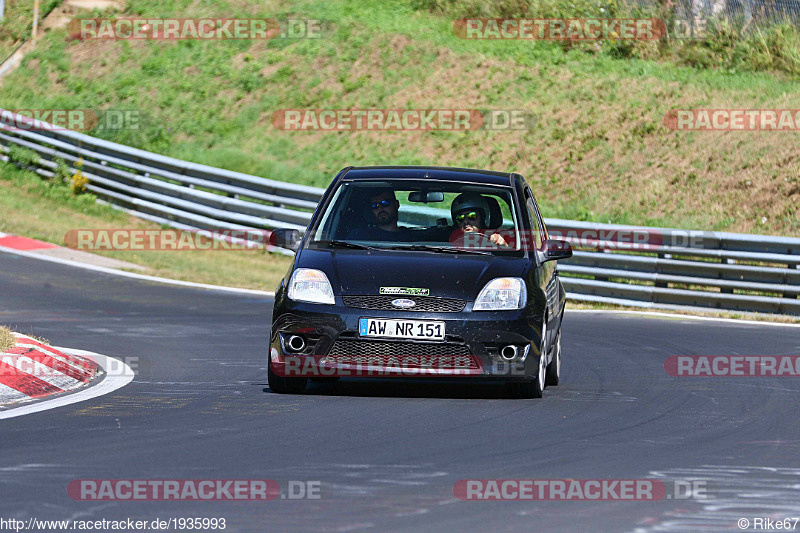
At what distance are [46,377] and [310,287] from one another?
1930 millimetres

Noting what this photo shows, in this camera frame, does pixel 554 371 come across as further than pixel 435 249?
Yes

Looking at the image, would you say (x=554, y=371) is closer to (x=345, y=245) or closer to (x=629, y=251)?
(x=345, y=245)

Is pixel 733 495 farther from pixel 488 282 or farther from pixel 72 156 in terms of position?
pixel 72 156

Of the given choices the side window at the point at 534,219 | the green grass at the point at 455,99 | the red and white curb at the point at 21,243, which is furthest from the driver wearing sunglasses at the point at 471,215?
the green grass at the point at 455,99

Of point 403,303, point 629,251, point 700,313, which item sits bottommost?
point 700,313

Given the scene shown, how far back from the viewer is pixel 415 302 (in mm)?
8945

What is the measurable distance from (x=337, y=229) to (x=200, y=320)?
4.95m

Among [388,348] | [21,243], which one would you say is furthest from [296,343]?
[21,243]

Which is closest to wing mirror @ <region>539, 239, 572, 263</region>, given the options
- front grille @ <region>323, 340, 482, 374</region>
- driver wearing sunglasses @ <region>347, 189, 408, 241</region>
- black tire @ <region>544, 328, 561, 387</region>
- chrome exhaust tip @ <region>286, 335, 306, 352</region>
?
black tire @ <region>544, 328, 561, 387</region>

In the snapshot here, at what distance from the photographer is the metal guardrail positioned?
17.5 metres

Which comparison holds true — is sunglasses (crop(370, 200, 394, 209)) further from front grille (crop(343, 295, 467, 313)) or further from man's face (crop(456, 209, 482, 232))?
front grille (crop(343, 295, 467, 313))

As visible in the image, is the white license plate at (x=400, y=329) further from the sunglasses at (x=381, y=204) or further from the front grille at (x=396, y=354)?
the sunglasses at (x=381, y=204)

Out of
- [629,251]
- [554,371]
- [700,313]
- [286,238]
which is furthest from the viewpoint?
[629,251]

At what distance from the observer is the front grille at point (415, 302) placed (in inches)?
352
